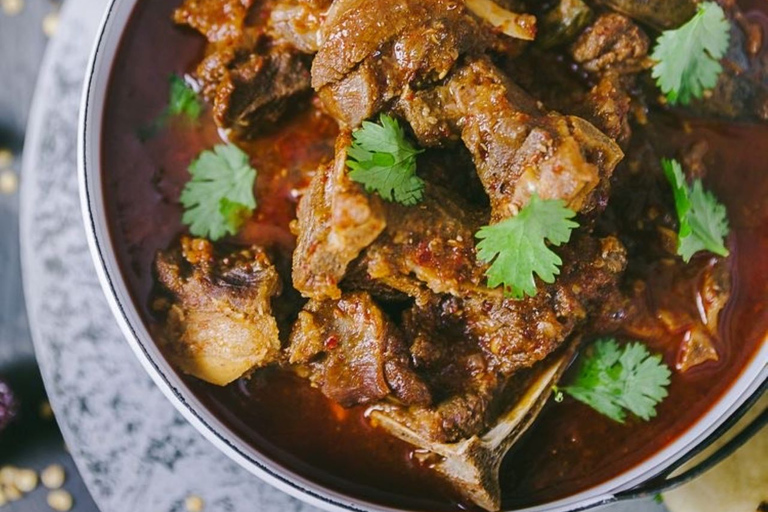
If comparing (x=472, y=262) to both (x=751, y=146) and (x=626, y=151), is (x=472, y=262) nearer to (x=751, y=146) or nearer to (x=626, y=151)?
(x=626, y=151)

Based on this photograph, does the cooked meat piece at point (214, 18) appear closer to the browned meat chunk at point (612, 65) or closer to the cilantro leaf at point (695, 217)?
the browned meat chunk at point (612, 65)

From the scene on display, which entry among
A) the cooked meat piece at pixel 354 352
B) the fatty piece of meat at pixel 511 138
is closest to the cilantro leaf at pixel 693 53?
the fatty piece of meat at pixel 511 138

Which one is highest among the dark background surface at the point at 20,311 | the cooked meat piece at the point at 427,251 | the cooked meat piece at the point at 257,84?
the cooked meat piece at the point at 257,84

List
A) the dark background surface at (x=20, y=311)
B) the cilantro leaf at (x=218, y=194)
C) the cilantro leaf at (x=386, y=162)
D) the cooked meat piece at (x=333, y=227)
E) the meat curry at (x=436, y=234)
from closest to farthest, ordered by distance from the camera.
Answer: the cooked meat piece at (x=333, y=227) < the cilantro leaf at (x=386, y=162) < the meat curry at (x=436, y=234) < the cilantro leaf at (x=218, y=194) < the dark background surface at (x=20, y=311)

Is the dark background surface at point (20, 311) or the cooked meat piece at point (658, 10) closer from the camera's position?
the cooked meat piece at point (658, 10)

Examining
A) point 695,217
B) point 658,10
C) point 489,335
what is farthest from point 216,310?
point 658,10

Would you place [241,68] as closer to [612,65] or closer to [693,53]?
[612,65]

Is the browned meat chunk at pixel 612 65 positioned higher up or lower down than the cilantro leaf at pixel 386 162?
higher up
